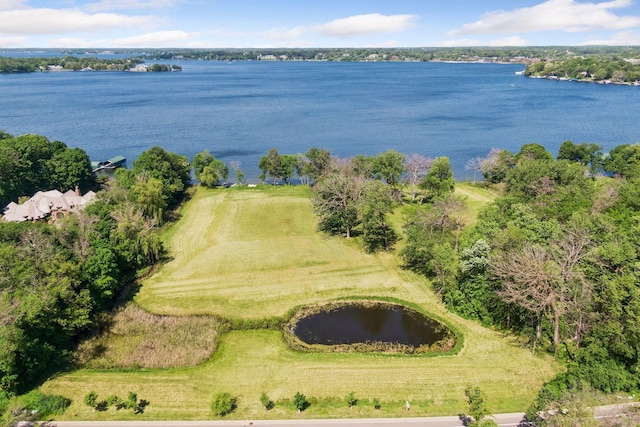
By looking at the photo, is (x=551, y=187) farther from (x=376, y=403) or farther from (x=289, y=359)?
(x=289, y=359)

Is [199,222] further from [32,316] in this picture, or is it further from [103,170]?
[103,170]

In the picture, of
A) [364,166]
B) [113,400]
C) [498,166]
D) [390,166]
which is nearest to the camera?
[113,400]

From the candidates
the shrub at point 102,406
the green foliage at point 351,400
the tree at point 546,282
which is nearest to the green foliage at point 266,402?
the green foliage at point 351,400

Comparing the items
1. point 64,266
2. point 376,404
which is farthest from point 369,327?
point 64,266

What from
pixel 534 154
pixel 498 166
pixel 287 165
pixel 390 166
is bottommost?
pixel 287 165

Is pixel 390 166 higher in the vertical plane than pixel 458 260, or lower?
higher

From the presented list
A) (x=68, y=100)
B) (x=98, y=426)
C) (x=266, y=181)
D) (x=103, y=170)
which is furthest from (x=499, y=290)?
(x=68, y=100)
